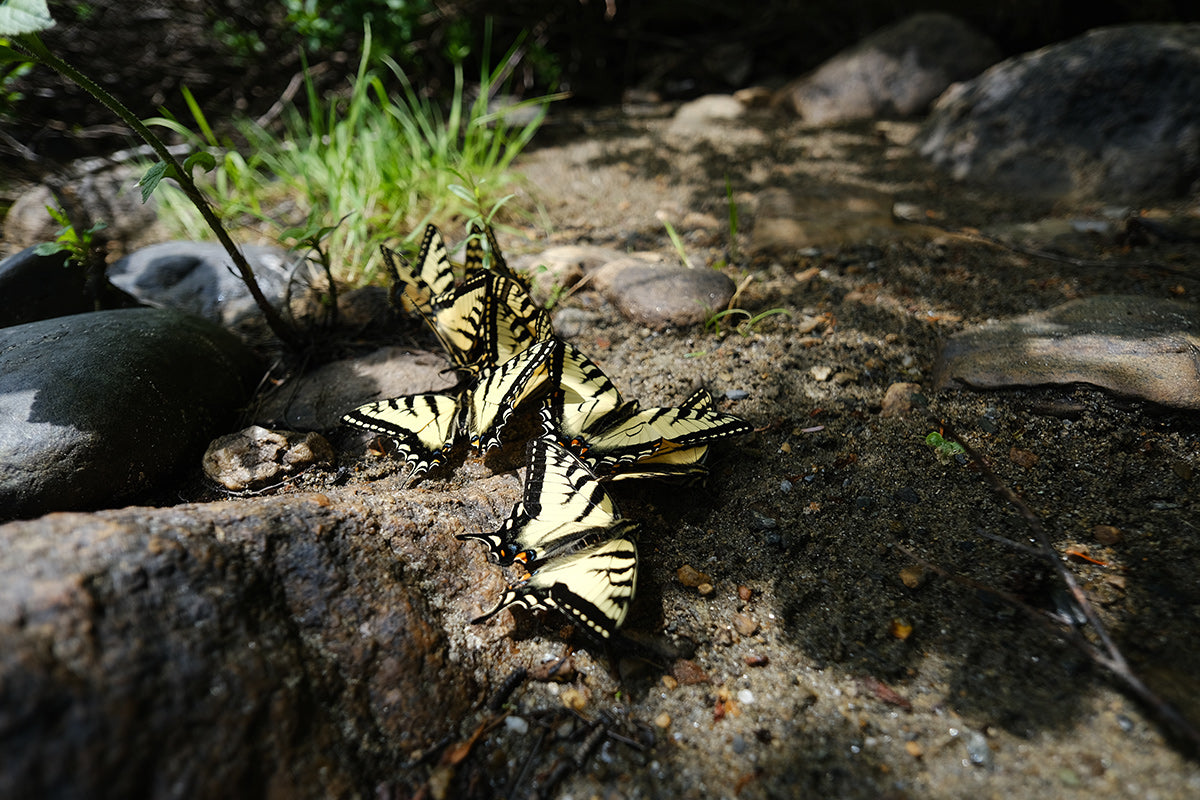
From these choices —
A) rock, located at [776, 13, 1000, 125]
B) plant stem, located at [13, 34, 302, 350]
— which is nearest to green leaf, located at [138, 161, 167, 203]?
plant stem, located at [13, 34, 302, 350]

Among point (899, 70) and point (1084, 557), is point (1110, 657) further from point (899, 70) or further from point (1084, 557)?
point (899, 70)

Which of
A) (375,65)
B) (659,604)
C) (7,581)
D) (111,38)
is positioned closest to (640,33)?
(375,65)

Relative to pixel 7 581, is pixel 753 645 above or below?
below

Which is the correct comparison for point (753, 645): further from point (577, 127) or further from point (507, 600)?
point (577, 127)

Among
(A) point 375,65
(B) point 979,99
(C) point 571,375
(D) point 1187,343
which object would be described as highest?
(A) point 375,65

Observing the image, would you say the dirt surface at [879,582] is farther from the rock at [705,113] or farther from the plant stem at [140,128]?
the rock at [705,113]
